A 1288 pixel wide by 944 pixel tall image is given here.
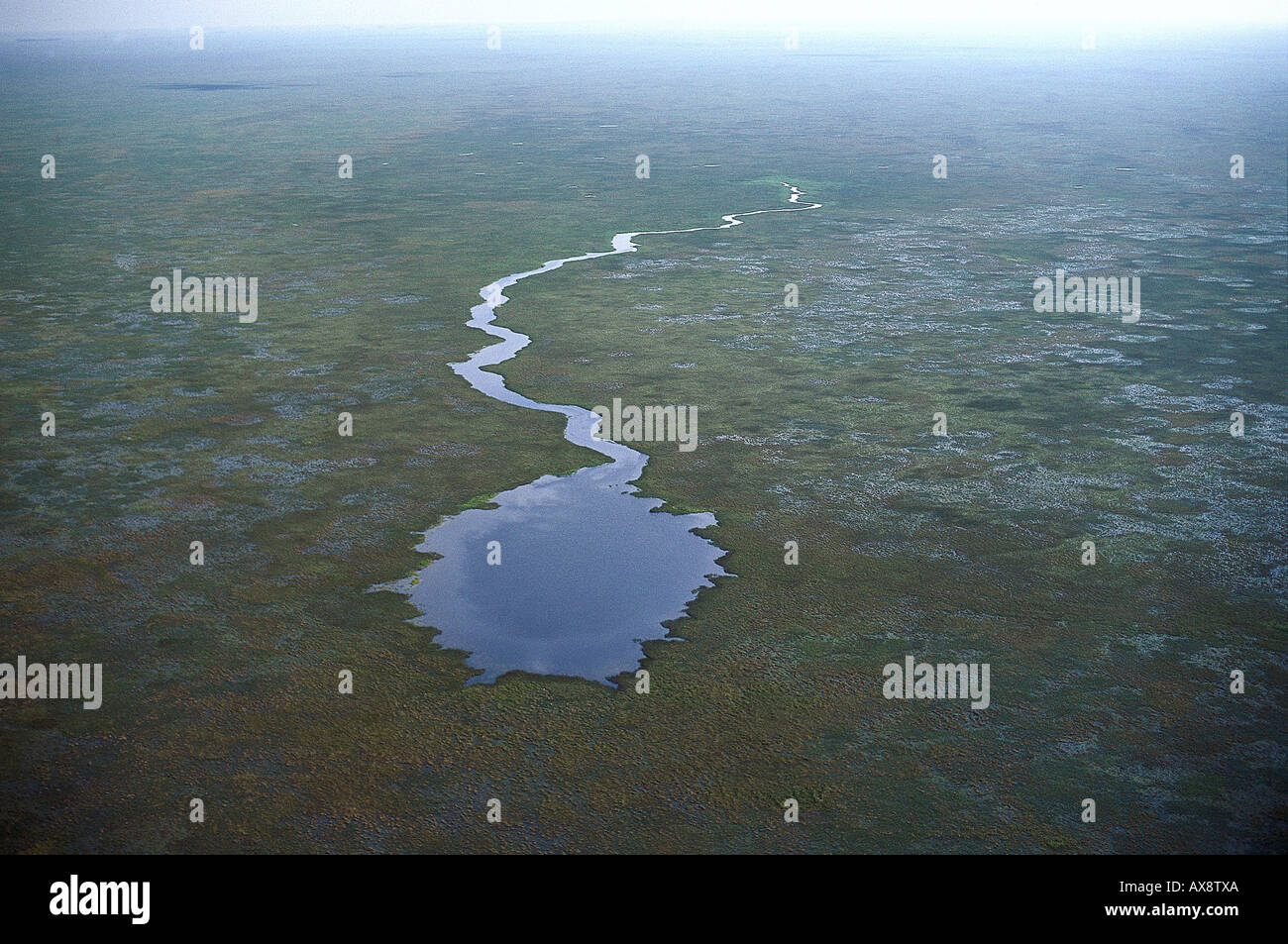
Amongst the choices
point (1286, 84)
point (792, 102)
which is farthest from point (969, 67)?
point (792, 102)

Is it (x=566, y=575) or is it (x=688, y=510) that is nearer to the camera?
(x=566, y=575)

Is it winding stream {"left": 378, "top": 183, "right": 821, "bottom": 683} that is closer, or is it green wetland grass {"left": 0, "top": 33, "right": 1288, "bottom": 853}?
green wetland grass {"left": 0, "top": 33, "right": 1288, "bottom": 853}

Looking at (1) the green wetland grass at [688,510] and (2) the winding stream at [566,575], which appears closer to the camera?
(1) the green wetland grass at [688,510]

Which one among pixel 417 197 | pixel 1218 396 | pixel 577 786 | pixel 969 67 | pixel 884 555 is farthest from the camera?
pixel 969 67

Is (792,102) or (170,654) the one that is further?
(792,102)

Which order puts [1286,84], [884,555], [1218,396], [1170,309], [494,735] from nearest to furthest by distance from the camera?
[494,735], [884,555], [1218,396], [1170,309], [1286,84]

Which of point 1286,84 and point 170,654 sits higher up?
point 1286,84

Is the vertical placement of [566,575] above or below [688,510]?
below

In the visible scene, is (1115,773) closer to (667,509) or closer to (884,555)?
(884,555)
